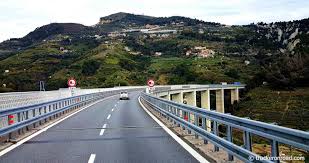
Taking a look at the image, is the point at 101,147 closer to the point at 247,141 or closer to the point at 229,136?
the point at 229,136

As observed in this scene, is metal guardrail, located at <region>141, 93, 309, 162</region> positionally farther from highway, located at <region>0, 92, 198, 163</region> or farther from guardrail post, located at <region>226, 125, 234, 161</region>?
highway, located at <region>0, 92, 198, 163</region>

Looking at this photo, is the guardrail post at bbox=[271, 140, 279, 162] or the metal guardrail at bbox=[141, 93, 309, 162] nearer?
the metal guardrail at bbox=[141, 93, 309, 162]

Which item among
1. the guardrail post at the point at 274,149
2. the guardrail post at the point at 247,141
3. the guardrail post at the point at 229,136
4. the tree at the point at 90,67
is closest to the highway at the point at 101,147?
the guardrail post at the point at 229,136

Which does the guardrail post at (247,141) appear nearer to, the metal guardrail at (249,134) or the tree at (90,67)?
the metal guardrail at (249,134)

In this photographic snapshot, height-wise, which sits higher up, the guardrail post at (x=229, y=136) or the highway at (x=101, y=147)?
the guardrail post at (x=229, y=136)

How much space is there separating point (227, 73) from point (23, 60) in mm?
99447

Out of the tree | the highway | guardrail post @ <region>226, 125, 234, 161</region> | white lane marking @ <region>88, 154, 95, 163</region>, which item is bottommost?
the highway

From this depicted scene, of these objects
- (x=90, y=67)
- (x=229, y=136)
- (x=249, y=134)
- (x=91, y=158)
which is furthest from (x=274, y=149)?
(x=90, y=67)

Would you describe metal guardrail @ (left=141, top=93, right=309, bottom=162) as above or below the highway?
above

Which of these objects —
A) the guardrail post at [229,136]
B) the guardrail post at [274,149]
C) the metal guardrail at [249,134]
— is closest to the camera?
the metal guardrail at [249,134]

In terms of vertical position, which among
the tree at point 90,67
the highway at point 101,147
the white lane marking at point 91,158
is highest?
the tree at point 90,67

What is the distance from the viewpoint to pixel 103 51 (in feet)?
631

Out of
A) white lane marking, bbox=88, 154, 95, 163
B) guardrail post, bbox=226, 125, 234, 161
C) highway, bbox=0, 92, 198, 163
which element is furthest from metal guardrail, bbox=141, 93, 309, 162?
white lane marking, bbox=88, 154, 95, 163

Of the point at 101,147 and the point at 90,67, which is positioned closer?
the point at 101,147
